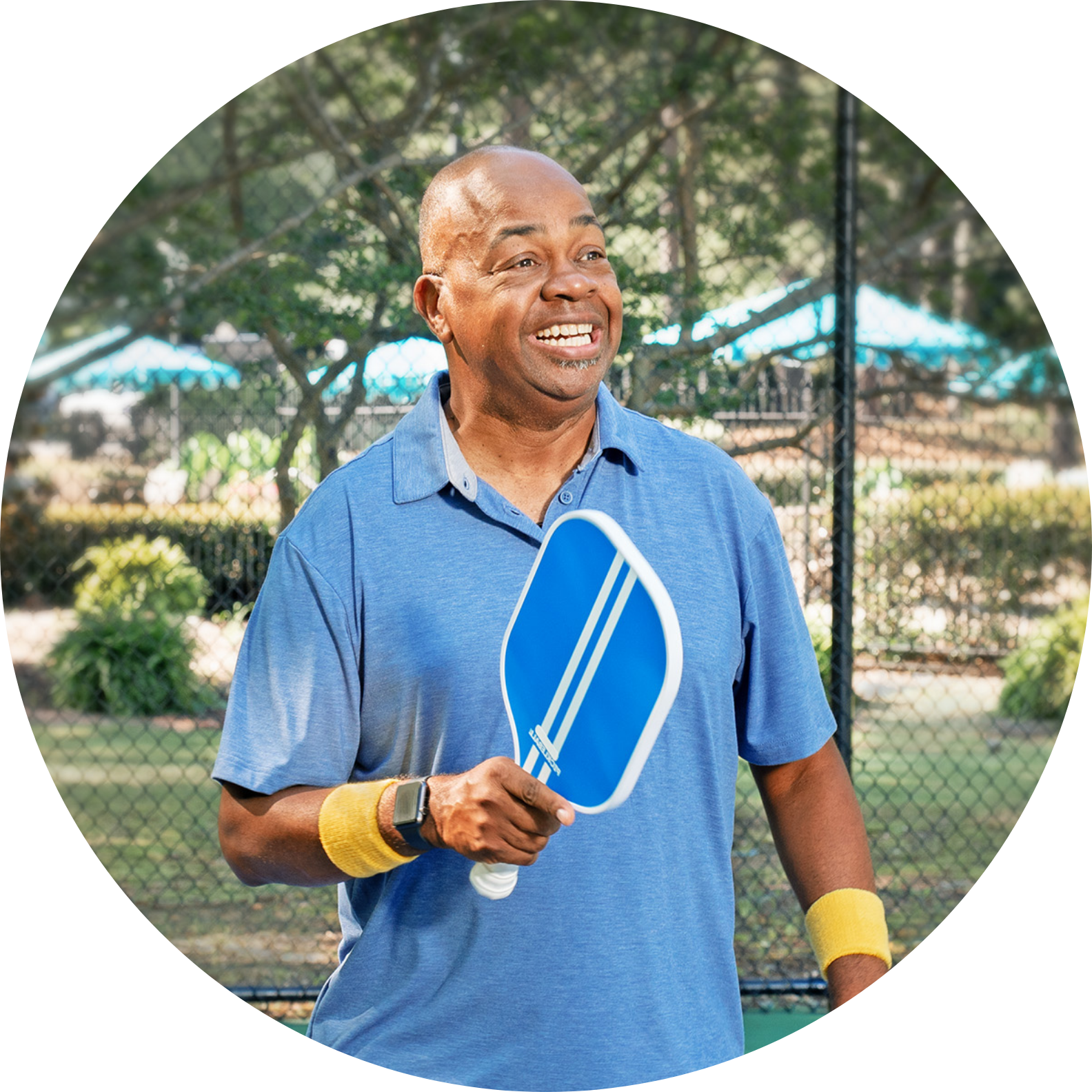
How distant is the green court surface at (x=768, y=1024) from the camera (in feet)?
13.3

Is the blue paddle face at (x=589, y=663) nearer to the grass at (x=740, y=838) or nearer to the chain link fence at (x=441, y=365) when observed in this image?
the chain link fence at (x=441, y=365)

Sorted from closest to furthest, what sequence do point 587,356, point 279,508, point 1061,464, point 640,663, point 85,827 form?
1. point 640,663
2. point 587,356
3. point 279,508
4. point 85,827
5. point 1061,464

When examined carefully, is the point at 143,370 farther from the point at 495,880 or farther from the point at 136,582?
the point at 495,880

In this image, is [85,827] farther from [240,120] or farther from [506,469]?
[506,469]

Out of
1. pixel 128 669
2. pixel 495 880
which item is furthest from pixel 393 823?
pixel 128 669

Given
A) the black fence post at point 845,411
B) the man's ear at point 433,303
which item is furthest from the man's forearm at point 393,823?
the black fence post at point 845,411

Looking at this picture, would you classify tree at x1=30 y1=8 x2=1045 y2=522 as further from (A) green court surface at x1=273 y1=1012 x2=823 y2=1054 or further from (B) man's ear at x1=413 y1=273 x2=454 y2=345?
(B) man's ear at x1=413 y1=273 x2=454 y2=345

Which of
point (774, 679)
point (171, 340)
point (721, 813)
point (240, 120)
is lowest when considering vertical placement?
point (721, 813)

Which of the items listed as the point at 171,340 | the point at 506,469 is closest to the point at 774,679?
the point at 506,469

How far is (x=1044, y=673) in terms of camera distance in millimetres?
7777

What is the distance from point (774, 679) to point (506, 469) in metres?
0.53

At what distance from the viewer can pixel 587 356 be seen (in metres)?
1.76

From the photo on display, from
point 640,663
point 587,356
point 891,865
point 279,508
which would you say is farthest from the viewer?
point 891,865

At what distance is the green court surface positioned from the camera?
4039mm
